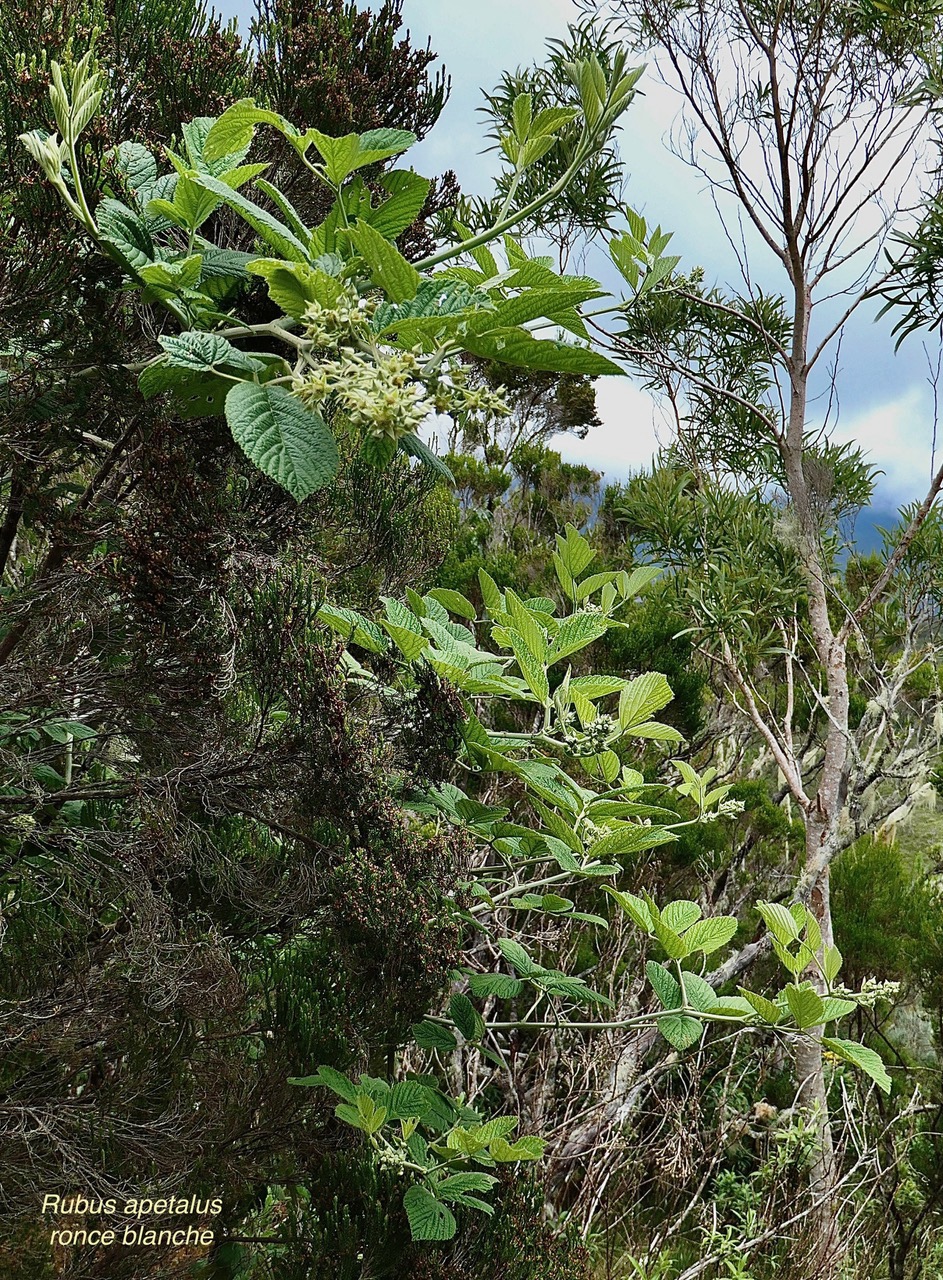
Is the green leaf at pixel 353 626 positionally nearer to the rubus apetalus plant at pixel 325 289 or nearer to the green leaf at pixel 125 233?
the rubus apetalus plant at pixel 325 289

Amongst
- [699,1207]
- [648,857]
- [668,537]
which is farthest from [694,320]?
[699,1207]

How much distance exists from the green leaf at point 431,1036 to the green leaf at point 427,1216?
19cm

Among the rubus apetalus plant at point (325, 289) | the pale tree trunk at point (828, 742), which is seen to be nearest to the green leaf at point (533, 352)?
the rubus apetalus plant at point (325, 289)

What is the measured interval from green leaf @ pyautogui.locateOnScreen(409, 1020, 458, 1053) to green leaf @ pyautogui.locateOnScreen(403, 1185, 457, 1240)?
7.4 inches

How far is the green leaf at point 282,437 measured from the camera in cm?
84

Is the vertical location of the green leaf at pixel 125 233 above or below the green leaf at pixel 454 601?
above

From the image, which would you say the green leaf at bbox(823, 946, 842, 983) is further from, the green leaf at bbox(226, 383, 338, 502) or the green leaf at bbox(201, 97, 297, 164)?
the green leaf at bbox(201, 97, 297, 164)

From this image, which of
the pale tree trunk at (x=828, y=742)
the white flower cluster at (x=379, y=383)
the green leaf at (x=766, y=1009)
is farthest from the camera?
the pale tree trunk at (x=828, y=742)

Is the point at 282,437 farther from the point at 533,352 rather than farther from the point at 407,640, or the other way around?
the point at 407,640

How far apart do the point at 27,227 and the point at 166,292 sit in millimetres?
227

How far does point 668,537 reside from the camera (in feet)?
13.6

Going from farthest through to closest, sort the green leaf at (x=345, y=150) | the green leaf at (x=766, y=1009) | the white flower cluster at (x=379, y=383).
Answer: the green leaf at (x=766, y=1009) → the green leaf at (x=345, y=150) → the white flower cluster at (x=379, y=383)

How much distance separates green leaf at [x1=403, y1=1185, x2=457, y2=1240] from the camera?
49.1 inches

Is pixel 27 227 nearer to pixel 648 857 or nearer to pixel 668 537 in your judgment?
pixel 648 857
